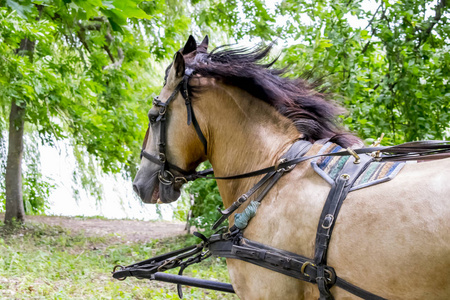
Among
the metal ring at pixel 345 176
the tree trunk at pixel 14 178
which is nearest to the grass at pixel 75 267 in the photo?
the tree trunk at pixel 14 178

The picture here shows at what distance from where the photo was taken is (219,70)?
2.54 m

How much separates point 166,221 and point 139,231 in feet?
8.12

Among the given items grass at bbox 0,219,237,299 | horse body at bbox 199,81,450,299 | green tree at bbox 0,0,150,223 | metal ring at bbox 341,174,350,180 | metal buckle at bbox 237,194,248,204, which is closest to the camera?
horse body at bbox 199,81,450,299

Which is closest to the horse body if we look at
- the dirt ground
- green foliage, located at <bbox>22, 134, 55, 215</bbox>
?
the dirt ground

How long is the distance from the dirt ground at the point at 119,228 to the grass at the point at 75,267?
0.48 meters

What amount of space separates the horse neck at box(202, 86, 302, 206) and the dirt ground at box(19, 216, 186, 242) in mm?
6922

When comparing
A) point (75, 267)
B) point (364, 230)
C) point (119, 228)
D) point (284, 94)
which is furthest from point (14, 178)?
point (364, 230)

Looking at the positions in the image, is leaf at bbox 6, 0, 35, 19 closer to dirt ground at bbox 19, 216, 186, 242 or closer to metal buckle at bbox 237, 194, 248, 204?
metal buckle at bbox 237, 194, 248, 204

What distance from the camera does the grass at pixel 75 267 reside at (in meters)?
4.99

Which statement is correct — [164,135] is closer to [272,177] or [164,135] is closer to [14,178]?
[272,177]

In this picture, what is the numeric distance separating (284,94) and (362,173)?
0.65 meters

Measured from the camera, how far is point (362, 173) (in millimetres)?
2086

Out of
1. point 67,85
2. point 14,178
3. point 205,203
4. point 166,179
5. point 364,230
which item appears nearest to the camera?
point 364,230

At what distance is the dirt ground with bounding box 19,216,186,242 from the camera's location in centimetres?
942
